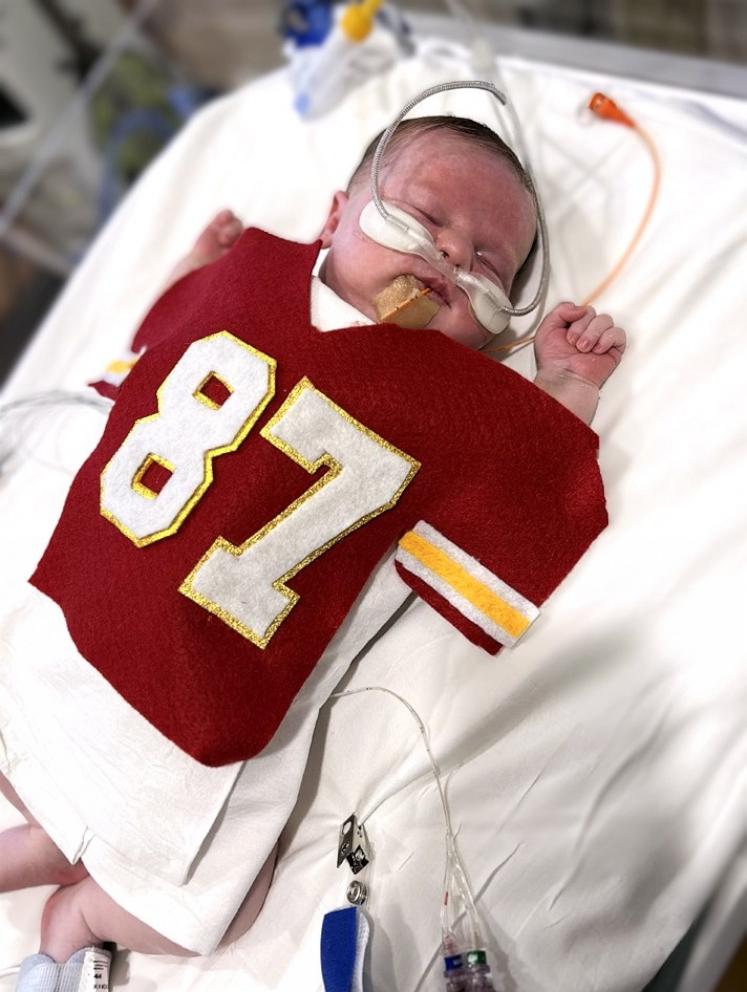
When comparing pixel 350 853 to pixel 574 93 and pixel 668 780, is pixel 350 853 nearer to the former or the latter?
pixel 668 780

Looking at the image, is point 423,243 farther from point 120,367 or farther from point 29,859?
point 29,859

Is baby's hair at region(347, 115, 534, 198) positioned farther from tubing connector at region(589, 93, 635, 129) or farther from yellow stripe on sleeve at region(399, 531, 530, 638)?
yellow stripe on sleeve at region(399, 531, 530, 638)

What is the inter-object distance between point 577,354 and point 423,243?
0.67 ft

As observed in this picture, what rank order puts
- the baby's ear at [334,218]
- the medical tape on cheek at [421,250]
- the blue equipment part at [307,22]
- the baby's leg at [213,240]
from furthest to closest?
the blue equipment part at [307,22]
the baby's leg at [213,240]
the baby's ear at [334,218]
the medical tape on cheek at [421,250]

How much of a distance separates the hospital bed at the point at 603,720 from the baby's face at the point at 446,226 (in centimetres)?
13

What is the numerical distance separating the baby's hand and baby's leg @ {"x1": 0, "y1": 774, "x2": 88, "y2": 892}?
73cm

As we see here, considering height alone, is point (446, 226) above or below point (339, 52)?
below

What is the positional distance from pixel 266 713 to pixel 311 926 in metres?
0.22

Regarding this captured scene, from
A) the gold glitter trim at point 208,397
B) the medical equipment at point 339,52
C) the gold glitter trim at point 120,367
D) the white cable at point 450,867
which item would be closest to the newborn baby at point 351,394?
the gold glitter trim at point 208,397

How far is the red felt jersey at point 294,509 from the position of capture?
2.53 feet

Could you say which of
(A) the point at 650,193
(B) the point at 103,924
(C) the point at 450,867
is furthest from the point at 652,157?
(B) the point at 103,924

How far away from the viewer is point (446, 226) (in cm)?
87

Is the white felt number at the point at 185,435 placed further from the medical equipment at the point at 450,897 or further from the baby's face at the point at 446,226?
the medical equipment at the point at 450,897

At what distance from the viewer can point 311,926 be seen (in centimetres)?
81
